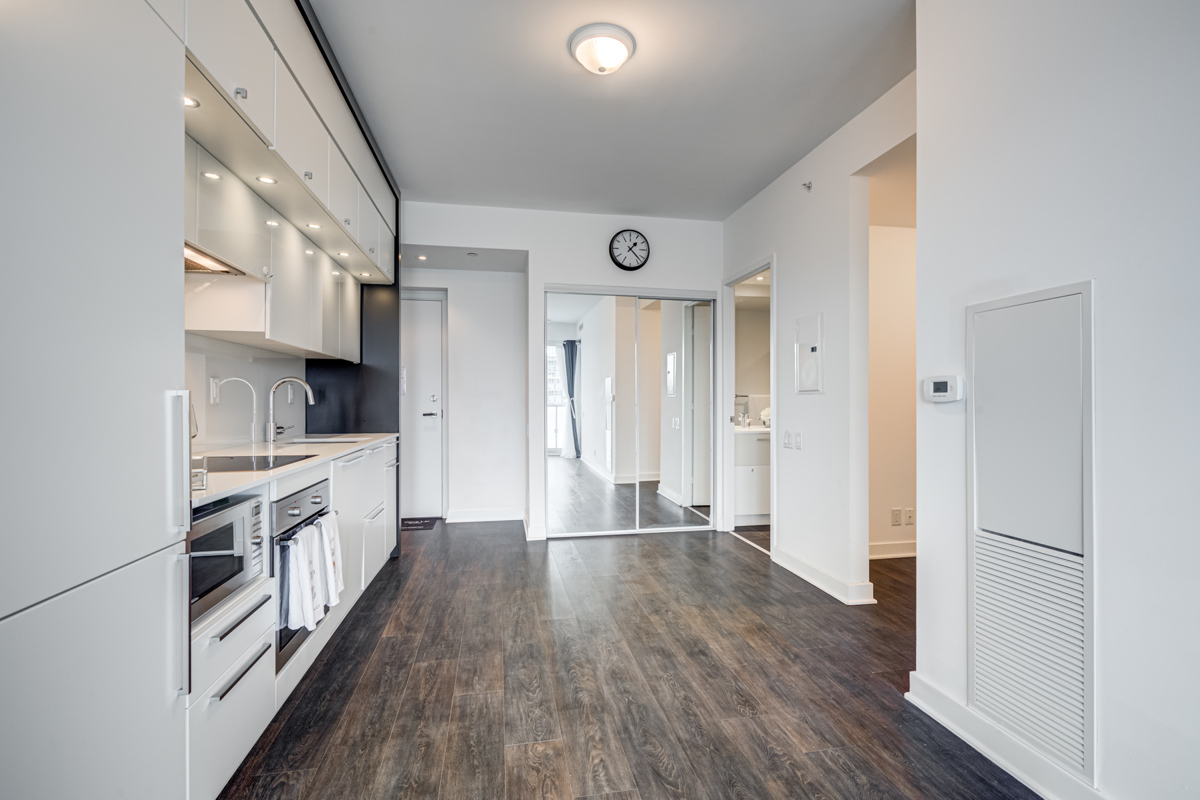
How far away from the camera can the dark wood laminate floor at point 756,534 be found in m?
4.41

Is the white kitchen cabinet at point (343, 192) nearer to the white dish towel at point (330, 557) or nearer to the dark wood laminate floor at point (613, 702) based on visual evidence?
the white dish towel at point (330, 557)

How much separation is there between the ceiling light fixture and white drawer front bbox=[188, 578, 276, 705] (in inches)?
97.8

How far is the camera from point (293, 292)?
268 centimetres

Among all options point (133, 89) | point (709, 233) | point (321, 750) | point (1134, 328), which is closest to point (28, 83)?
point (133, 89)

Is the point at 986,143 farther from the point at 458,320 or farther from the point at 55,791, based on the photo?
the point at 458,320

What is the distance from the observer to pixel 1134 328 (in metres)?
1.38

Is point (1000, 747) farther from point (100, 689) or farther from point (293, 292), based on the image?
point (293, 292)

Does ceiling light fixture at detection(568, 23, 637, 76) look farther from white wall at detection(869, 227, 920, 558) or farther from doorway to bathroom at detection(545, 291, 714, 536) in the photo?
white wall at detection(869, 227, 920, 558)

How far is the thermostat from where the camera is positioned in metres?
1.91

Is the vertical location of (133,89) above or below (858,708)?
above

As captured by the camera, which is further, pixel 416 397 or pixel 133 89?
pixel 416 397

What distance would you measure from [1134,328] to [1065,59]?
82 cm

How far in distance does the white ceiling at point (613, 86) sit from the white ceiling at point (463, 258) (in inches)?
20.3

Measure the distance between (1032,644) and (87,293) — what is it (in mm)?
2544
